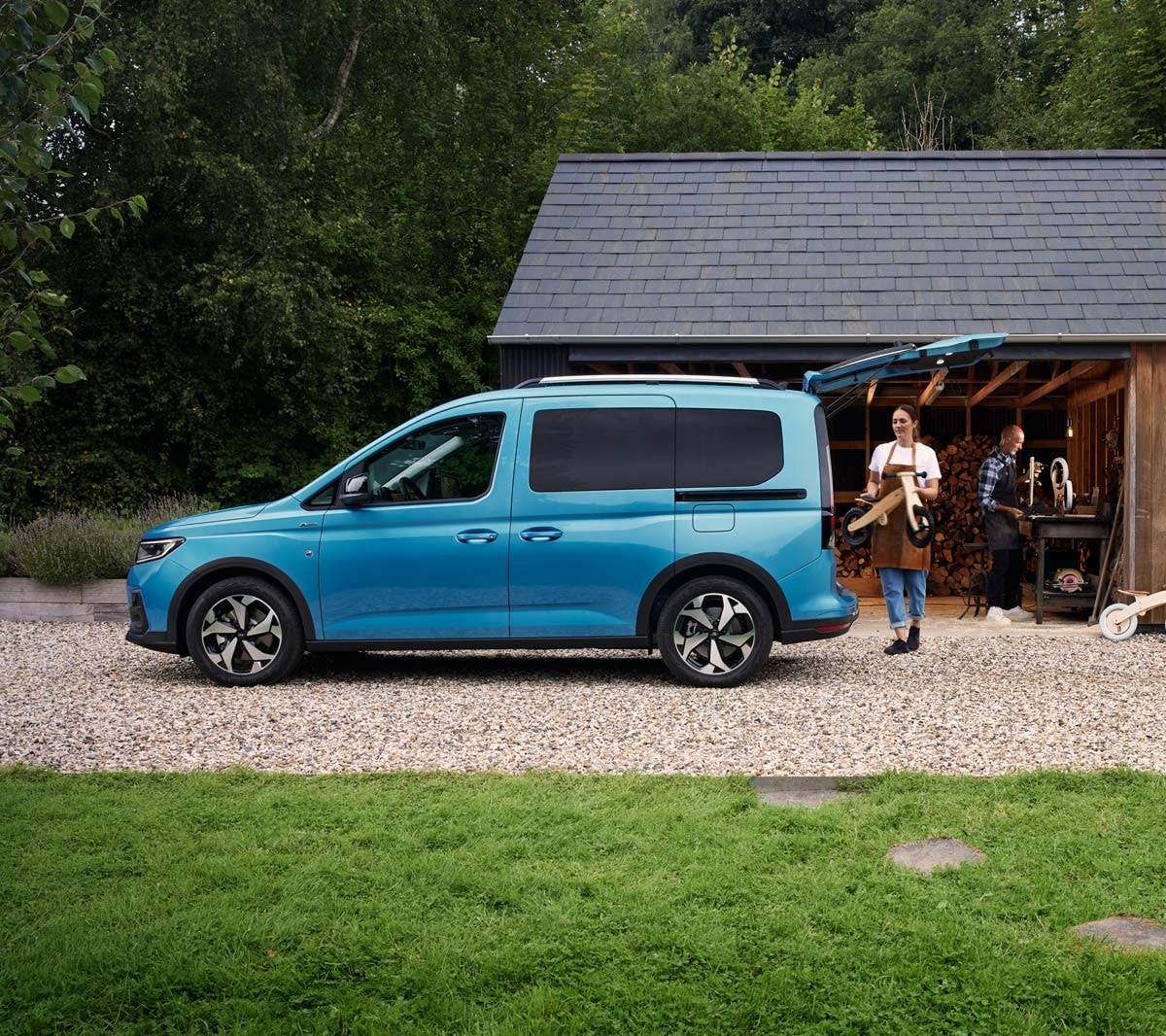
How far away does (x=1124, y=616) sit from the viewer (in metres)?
11.7

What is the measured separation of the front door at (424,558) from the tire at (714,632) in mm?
1148

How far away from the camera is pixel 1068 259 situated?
13.2 metres

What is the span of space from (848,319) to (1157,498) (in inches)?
129

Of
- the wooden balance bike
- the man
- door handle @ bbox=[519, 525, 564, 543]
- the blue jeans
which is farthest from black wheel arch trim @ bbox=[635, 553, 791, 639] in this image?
the man

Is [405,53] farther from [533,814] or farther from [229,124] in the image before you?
[533,814]

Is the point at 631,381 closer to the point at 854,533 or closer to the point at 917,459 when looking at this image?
the point at 854,533

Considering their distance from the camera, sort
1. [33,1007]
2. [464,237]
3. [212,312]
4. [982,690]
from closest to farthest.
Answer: [33,1007] → [982,690] → [212,312] → [464,237]

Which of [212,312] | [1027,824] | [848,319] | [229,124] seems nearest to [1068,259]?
[848,319]

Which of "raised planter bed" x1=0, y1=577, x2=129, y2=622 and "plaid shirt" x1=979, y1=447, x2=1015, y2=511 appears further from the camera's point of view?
"raised planter bed" x1=0, y1=577, x2=129, y2=622

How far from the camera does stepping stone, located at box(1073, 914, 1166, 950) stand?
3949 millimetres

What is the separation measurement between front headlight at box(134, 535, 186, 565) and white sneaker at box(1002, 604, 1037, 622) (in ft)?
27.4

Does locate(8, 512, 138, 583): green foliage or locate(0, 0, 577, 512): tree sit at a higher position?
locate(0, 0, 577, 512): tree

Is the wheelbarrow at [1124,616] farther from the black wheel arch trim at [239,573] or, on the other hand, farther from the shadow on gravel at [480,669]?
the black wheel arch trim at [239,573]

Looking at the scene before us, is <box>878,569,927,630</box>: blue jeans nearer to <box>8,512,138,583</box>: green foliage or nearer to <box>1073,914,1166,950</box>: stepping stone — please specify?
<box>1073,914,1166,950</box>: stepping stone
